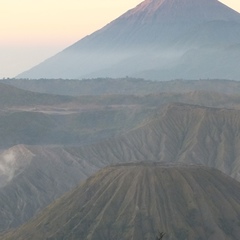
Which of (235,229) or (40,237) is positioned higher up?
(40,237)

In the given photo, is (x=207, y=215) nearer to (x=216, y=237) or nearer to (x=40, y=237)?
(x=216, y=237)

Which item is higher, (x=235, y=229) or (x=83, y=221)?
(x=83, y=221)

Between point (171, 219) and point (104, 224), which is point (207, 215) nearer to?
point (171, 219)

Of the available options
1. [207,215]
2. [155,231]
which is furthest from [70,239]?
[207,215]

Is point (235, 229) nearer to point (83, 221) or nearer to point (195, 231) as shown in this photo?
point (195, 231)

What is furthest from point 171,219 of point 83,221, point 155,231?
point 83,221

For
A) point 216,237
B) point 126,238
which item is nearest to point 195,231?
point 216,237
